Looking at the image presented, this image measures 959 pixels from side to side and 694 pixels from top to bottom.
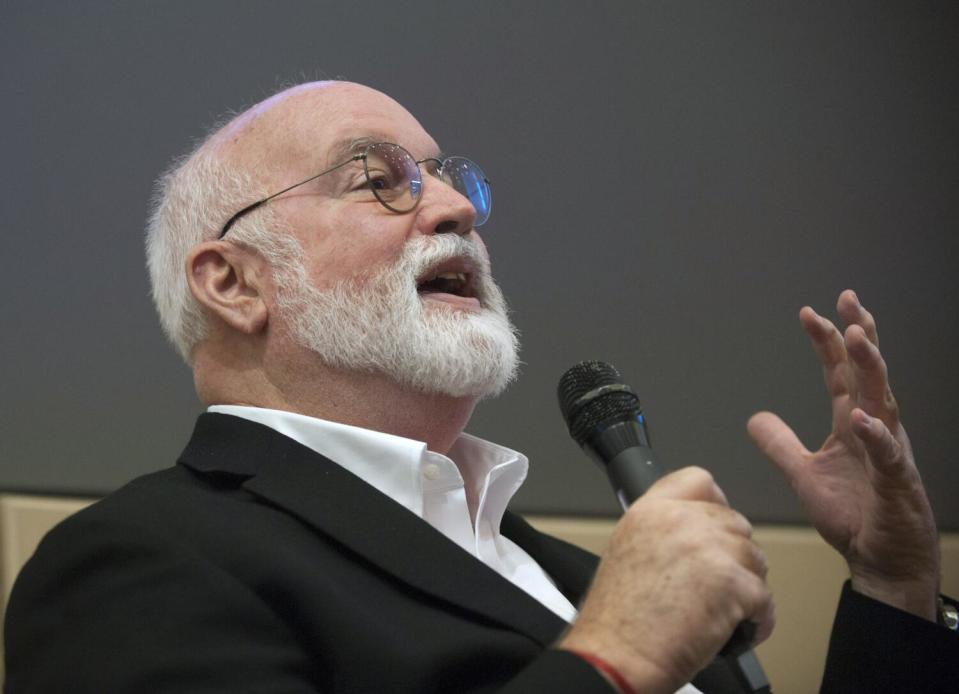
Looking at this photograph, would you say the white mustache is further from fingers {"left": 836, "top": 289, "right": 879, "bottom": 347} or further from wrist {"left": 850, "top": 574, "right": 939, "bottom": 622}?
wrist {"left": 850, "top": 574, "right": 939, "bottom": 622}

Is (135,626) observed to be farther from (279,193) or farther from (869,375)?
(869,375)

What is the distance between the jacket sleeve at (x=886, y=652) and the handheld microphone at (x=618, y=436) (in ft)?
1.28

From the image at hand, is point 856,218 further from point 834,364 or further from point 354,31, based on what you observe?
point 354,31

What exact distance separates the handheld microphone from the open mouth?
0.37 metres

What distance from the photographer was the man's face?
1437mm

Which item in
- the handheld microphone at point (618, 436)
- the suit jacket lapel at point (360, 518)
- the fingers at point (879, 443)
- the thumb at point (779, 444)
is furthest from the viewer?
the thumb at point (779, 444)

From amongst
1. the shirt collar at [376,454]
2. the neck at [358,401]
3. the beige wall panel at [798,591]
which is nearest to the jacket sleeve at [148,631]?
the shirt collar at [376,454]

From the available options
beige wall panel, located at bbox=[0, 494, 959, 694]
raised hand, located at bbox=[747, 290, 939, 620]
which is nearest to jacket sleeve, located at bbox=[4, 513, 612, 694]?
raised hand, located at bbox=[747, 290, 939, 620]

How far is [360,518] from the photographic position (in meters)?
1.20

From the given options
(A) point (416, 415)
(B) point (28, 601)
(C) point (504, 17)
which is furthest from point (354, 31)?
(B) point (28, 601)

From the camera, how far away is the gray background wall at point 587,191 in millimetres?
2078

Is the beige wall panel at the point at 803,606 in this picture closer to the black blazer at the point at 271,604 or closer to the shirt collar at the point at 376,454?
the shirt collar at the point at 376,454

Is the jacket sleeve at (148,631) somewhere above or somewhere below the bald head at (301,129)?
below

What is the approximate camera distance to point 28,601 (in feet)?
3.61
